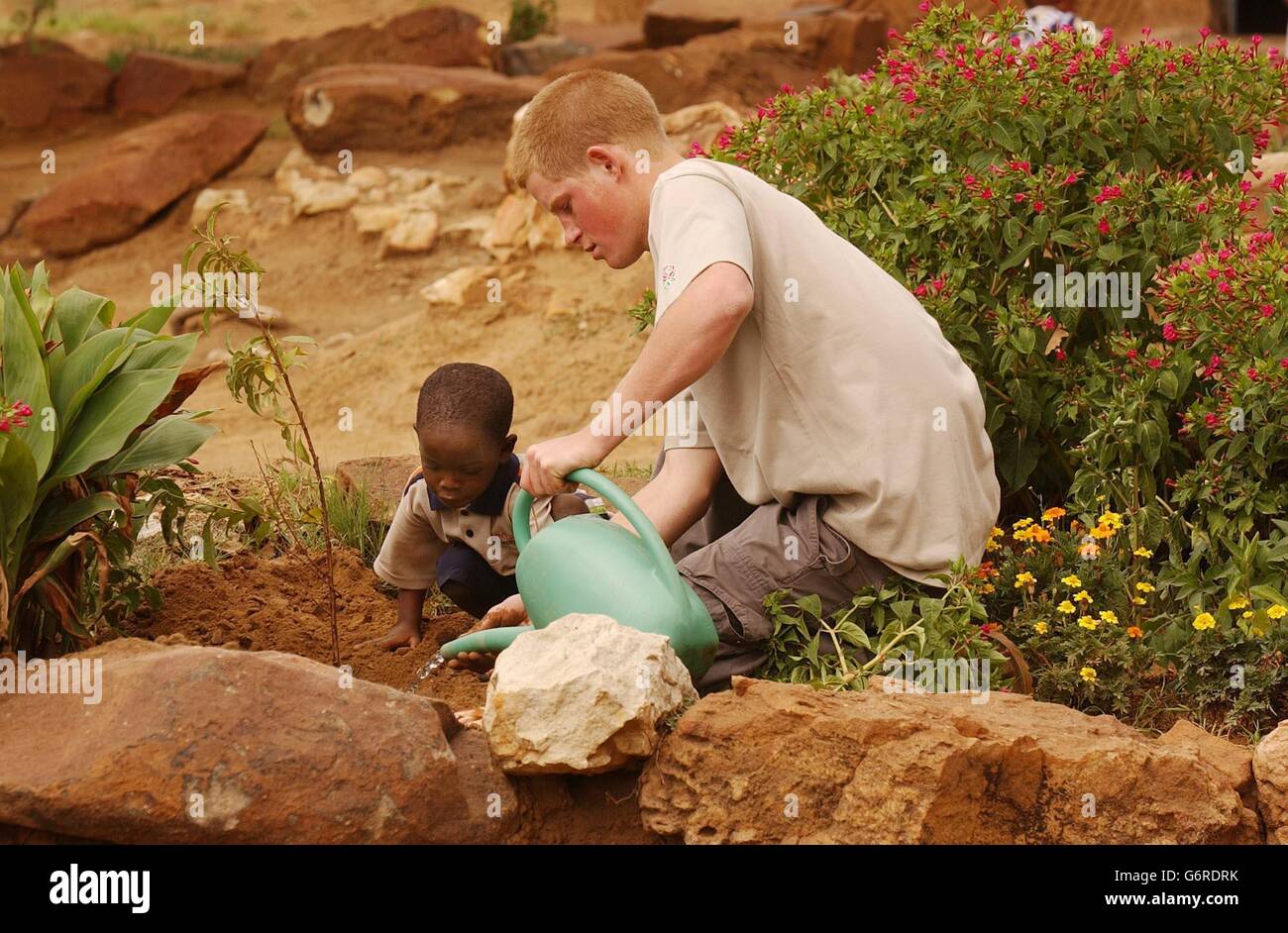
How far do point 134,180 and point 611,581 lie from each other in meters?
8.60

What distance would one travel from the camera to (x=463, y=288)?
27.2ft

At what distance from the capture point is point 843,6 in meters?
12.6

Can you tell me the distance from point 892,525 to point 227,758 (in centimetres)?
149

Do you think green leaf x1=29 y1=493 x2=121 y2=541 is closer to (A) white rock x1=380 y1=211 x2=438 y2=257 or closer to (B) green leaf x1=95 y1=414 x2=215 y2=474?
(B) green leaf x1=95 y1=414 x2=215 y2=474

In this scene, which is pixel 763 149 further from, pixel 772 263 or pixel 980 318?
pixel 772 263

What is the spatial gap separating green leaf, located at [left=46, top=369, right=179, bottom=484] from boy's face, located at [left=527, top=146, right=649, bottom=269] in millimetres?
882

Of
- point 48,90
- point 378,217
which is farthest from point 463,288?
point 48,90

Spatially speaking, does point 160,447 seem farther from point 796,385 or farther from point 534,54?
point 534,54

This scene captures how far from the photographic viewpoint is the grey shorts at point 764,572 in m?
3.42

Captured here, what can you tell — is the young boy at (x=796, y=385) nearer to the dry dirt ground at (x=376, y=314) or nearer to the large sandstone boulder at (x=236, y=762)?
the large sandstone boulder at (x=236, y=762)

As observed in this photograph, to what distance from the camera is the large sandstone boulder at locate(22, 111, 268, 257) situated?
10.6m

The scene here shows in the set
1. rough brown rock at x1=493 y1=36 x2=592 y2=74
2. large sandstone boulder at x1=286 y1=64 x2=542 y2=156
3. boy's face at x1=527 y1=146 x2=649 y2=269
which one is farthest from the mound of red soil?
rough brown rock at x1=493 y1=36 x2=592 y2=74

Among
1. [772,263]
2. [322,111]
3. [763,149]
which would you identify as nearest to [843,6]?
[322,111]


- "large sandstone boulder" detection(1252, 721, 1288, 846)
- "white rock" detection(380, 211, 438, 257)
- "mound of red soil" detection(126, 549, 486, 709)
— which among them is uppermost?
"white rock" detection(380, 211, 438, 257)
